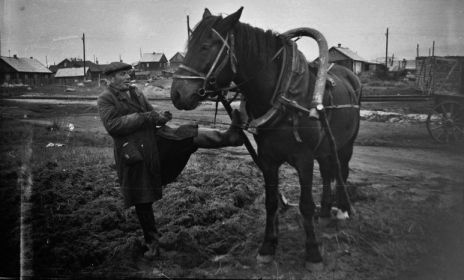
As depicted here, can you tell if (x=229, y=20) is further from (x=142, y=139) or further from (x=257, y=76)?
(x=142, y=139)

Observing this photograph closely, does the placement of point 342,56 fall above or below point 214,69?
above

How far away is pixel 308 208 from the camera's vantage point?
10.3 feet

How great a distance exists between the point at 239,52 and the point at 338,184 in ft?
6.46

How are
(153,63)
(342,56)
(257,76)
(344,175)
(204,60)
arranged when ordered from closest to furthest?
(204,60) → (257,76) → (344,175) → (153,63) → (342,56)

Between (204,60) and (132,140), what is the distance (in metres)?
1.14

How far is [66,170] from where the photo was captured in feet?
13.3

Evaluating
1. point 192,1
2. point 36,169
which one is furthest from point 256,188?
point 36,169

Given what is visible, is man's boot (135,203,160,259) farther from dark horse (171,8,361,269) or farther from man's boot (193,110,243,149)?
dark horse (171,8,361,269)


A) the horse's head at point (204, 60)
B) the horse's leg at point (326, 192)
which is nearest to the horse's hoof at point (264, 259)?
the horse's leg at point (326, 192)

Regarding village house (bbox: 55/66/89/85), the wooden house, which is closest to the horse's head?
the wooden house

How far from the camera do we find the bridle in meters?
2.70

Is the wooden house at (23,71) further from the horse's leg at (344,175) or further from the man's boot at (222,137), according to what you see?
the horse's leg at (344,175)

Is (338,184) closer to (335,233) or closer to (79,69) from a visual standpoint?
(335,233)

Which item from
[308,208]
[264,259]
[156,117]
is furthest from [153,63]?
[264,259]
